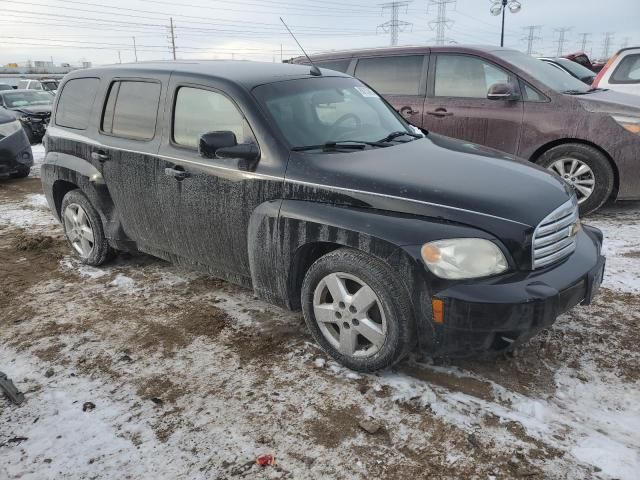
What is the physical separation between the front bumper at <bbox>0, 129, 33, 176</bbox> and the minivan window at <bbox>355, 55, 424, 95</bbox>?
20.4 feet

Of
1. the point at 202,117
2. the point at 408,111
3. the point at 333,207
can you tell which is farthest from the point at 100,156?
the point at 408,111

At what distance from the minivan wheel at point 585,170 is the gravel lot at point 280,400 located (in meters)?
1.88

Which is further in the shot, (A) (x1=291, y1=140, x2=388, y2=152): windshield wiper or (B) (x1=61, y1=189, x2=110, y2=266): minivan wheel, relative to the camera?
(B) (x1=61, y1=189, x2=110, y2=266): minivan wheel

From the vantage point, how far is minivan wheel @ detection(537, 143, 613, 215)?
220 inches

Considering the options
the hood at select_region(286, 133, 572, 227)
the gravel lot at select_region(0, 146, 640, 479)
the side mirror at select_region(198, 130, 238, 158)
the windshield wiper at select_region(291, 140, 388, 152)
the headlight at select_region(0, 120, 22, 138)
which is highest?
the side mirror at select_region(198, 130, 238, 158)

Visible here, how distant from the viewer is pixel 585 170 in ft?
18.6

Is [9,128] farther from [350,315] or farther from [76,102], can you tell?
[350,315]

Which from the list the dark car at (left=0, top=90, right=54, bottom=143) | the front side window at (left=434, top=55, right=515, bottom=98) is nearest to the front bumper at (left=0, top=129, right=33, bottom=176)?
the dark car at (left=0, top=90, right=54, bottom=143)

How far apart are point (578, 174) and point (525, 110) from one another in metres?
0.91

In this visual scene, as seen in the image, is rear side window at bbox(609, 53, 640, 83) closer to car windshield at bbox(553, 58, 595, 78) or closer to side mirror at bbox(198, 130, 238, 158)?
car windshield at bbox(553, 58, 595, 78)

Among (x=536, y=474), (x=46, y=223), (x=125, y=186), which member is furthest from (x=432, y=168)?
(x=46, y=223)

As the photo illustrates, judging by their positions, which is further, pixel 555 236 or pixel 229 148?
pixel 229 148

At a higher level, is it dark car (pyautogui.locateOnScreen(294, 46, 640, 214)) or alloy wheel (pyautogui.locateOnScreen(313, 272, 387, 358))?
dark car (pyautogui.locateOnScreen(294, 46, 640, 214))

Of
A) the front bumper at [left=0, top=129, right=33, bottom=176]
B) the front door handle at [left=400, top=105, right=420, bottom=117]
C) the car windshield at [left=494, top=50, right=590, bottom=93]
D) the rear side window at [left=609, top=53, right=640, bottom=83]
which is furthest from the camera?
the front bumper at [left=0, top=129, right=33, bottom=176]
